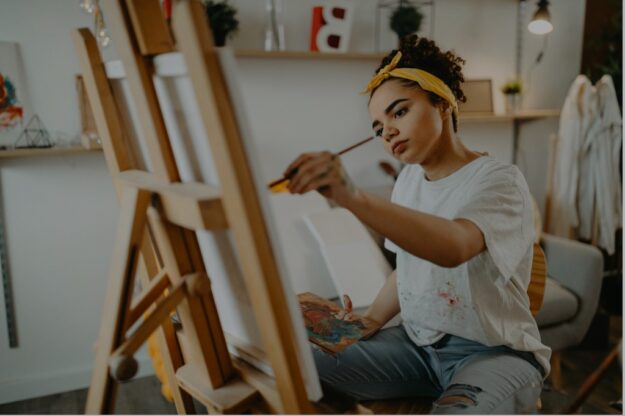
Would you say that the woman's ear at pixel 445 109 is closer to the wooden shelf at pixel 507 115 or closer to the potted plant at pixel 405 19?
the potted plant at pixel 405 19

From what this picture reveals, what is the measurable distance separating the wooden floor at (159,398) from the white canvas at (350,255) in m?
0.79

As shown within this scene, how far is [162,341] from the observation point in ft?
3.35

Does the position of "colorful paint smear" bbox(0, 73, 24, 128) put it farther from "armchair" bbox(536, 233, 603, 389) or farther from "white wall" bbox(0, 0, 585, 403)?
"armchair" bbox(536, 233, 603, 389)

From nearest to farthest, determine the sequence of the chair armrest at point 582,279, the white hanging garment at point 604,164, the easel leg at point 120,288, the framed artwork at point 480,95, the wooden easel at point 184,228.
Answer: the wooden easel at point 184,228
the easel leg at point 120,288
the chair armrest at point 582,279
the white hanging garment at point 604,164
the framed artwork at point 480,95

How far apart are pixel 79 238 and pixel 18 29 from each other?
3.02 ft

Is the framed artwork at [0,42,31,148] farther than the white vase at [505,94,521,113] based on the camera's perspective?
No

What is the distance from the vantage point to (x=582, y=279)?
236 cm

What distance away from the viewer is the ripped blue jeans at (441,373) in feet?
3.24

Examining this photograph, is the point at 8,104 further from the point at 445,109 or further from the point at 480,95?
the point at 480,95

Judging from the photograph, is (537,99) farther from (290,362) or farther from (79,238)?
(290,362)

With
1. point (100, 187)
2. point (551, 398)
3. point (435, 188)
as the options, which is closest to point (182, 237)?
point (435, 188)

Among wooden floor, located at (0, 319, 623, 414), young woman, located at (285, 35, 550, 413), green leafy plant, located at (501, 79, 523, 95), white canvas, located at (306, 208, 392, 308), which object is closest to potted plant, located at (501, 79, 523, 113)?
green leafy plant, located at (501, 79, 523, 95)

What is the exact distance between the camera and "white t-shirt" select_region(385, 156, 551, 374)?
98 cm

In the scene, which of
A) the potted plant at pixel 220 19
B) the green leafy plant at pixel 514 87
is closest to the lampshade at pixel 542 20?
the green leafy plant at pixel 514 87
